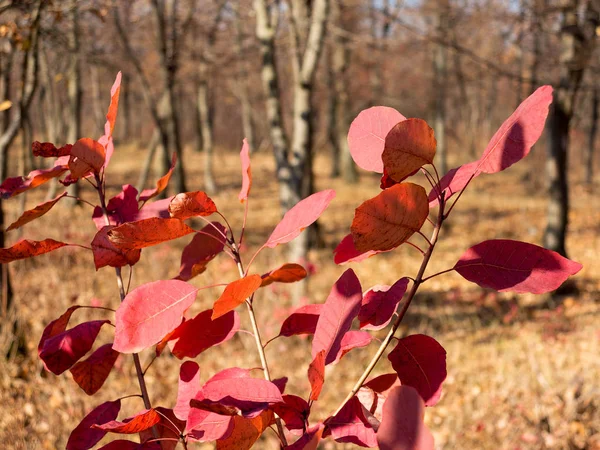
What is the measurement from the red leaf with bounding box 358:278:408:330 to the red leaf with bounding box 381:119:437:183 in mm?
139

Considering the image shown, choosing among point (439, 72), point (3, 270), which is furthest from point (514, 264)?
point (439, 72)

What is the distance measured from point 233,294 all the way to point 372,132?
0.23 metres

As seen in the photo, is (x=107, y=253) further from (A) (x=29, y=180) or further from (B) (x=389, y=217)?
(B) (x=389, y=217)

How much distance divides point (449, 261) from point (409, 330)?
2.98 m

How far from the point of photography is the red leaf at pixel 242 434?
0.54 meters

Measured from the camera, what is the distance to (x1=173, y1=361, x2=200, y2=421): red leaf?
657 mm

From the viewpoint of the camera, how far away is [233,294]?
505mm

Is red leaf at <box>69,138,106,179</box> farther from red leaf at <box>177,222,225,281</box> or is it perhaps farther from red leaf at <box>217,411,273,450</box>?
red leaf at <box>217,411,273,450</box>

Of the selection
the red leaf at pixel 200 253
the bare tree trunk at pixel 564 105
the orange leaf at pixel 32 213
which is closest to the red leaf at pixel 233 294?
the red leaf at pixel 200 253

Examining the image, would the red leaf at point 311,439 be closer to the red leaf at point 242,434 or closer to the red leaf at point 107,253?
the red leaf at point 242,434

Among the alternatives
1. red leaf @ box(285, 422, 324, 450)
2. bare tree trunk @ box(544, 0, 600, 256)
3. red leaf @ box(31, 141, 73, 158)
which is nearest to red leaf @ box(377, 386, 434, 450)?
red leaf @ box(285, 422, 324, 450)

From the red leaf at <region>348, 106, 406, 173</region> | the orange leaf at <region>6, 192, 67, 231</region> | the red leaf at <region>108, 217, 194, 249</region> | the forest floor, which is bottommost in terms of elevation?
the forest floor

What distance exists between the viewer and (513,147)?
49cm

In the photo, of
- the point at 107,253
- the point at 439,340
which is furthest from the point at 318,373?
the point at 439,340
